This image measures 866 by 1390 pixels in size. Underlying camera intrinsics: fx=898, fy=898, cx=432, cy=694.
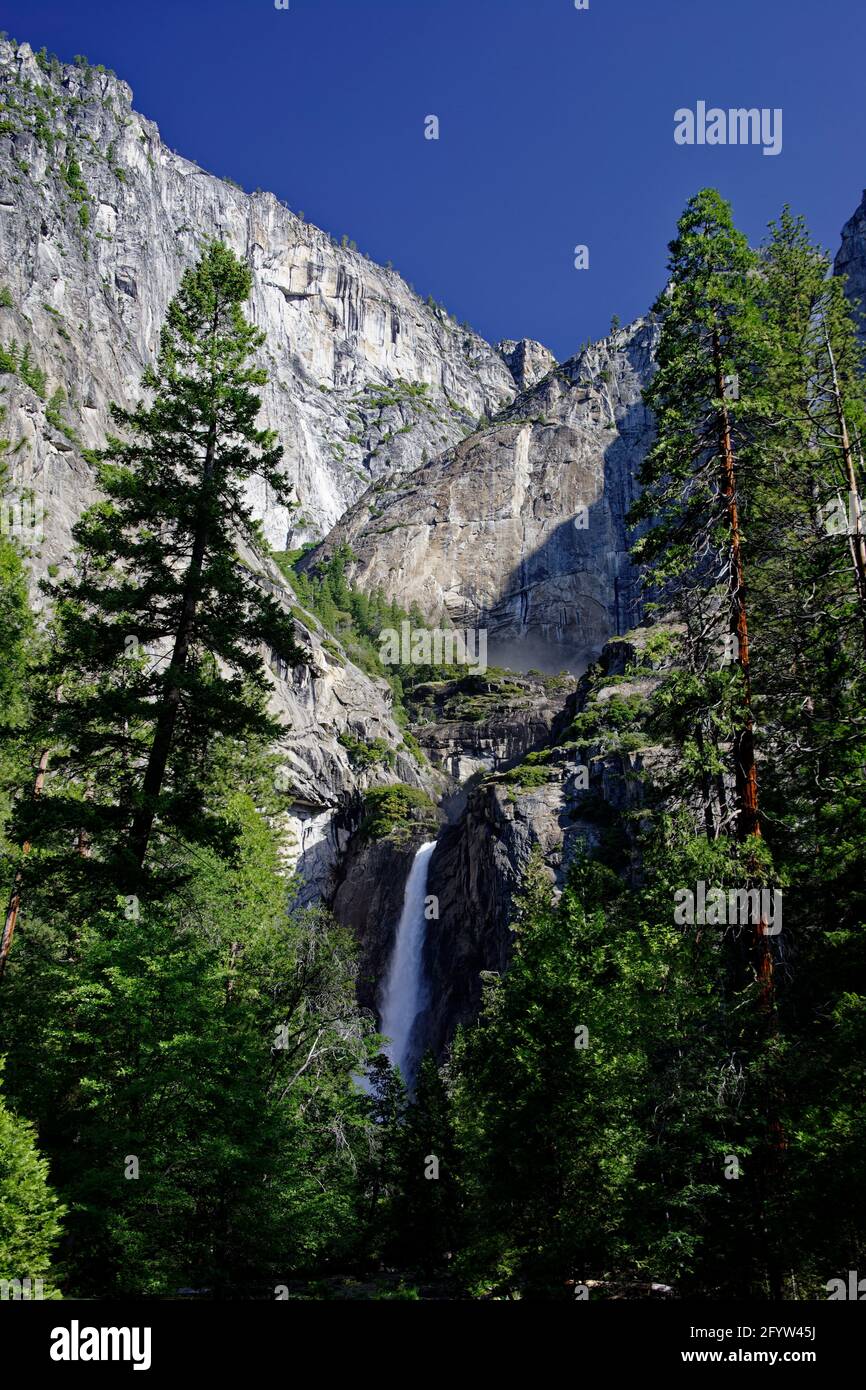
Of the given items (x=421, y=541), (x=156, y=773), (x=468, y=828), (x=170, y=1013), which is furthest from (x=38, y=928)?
(x=421, y=541)

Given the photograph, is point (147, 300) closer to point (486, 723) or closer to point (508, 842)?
point (486, 723)

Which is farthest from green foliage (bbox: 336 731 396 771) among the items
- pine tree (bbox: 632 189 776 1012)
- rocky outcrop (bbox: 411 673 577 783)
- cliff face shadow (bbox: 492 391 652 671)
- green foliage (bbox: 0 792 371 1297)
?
pine tree (bbox: 632 189 776 1012)

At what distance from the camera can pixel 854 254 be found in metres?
89.6

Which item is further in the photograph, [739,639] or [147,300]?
[147,300]

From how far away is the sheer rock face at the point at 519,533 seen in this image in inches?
4577

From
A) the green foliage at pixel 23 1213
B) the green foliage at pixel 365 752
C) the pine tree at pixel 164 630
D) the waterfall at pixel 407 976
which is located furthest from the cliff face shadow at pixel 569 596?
the green foliage at pixel 23 1213

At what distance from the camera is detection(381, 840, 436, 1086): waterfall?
4872cm

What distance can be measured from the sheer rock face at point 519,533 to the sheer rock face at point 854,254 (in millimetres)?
31070

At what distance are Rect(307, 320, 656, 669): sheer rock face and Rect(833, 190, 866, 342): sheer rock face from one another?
3107 centimetres

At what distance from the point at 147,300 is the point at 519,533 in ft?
215

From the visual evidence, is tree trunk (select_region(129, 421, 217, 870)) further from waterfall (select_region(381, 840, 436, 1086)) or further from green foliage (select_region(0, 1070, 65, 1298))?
waterfall (select_region(381, 840, 436, 1086))

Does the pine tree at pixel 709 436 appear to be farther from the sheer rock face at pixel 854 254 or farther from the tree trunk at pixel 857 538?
the sheer rock face at pixel 854 254

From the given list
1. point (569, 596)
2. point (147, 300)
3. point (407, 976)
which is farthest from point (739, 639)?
point (147, 300)

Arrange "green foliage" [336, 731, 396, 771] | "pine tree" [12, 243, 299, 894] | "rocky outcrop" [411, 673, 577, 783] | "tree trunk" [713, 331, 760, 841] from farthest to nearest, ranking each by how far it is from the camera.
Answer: "rocky outcrop" [411, 673, 577, 783]
"green foliage" [336, 731, 396, 771]
"pine tree" [12, 243, 299, 894]
"tree trunk" [713, 331, 760, 841]
